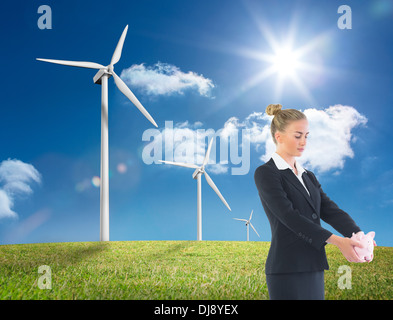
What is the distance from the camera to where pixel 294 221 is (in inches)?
140

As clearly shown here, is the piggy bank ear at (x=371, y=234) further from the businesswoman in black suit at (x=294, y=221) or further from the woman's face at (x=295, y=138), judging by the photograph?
the woman's face at (x=295, y=138)

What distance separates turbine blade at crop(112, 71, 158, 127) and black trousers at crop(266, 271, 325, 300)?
2050 centimetres

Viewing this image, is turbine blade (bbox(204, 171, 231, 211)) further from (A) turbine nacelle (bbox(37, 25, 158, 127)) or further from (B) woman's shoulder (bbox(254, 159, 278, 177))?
(B) woman's shoulder (bbox(254, 159, 278, 177))

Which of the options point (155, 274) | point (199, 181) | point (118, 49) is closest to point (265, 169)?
point (155, 274)

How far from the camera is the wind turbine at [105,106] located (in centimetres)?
2273

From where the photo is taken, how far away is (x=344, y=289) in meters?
10.2

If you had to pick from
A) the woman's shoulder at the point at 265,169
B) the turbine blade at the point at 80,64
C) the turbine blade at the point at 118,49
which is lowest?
the woman's shoulder at the point at 265,169

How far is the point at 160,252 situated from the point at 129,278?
22.2 feet

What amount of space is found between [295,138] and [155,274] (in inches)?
340

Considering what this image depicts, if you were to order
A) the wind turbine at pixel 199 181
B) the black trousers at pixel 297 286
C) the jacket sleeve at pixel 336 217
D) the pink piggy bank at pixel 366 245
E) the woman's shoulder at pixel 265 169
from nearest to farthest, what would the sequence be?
the pink piggy bank at pixel 366 245 < the black trousers at pixel 297 286 < the woman's shoulder at pixel 265 169 < the jacket sleeve at pixel 336 217 < the wind turbine at pixel 199 181

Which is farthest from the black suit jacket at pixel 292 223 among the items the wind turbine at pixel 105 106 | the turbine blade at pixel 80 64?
the turbine blade at pixel 80 64

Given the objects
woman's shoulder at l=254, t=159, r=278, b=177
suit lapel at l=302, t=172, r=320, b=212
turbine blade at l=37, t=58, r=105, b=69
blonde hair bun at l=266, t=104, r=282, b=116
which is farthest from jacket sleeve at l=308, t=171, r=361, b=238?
turbine blade at l=37, t=58, r=105, b=69

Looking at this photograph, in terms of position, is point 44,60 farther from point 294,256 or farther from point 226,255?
point 294,256
